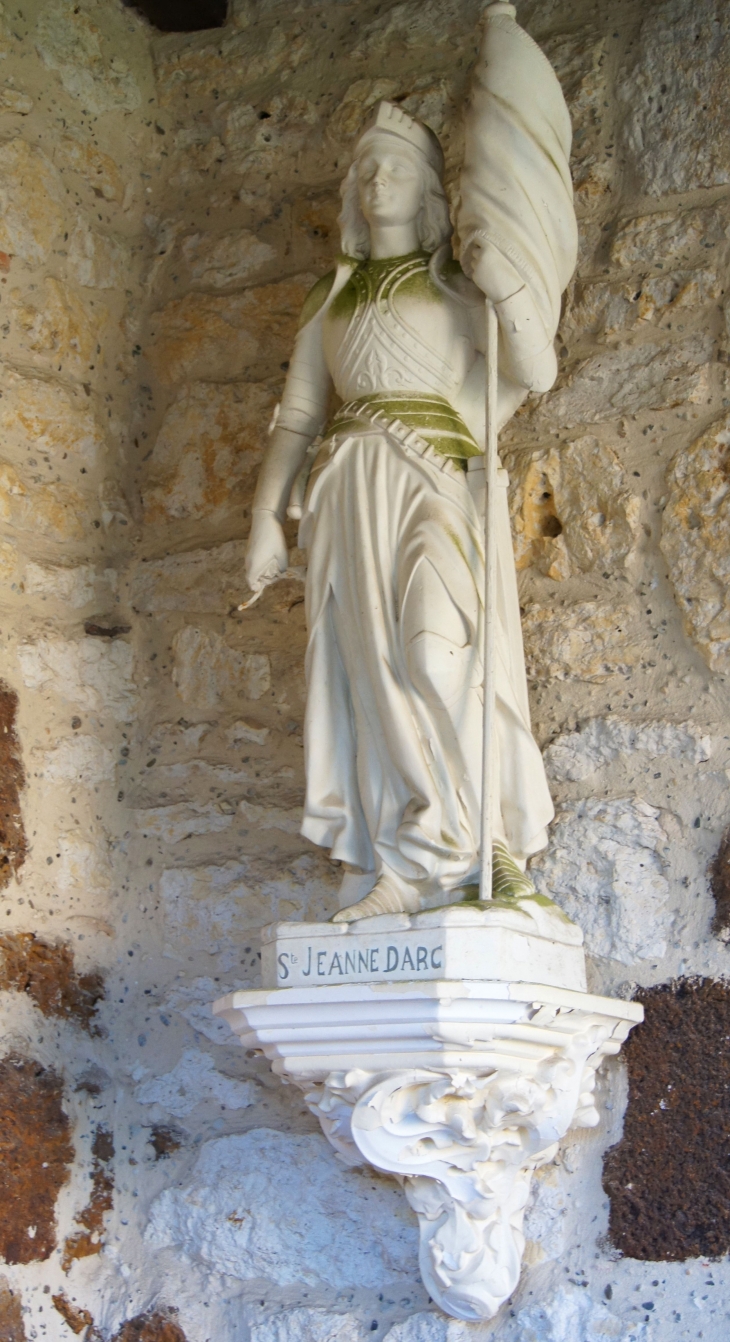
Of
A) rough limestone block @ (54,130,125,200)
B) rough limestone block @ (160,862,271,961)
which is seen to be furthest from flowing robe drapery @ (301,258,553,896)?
rough limestone block @ (54,130,125,200)

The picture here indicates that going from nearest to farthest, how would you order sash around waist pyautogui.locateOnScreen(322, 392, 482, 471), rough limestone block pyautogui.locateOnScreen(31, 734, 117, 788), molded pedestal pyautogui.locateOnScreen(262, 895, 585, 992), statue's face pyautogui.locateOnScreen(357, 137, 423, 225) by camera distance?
molded pedestal pyautogui.locateOnScreen(262, 895, 585, 992)
sash around waist pyautogui.locateOnScreen(322, 392, 482, 471)
statue's face pyautogui.locateOnScreen(357, 137, 423, 225)
rough limestone block pyautogui.locateOnScreen(31, 734, 117, 788)

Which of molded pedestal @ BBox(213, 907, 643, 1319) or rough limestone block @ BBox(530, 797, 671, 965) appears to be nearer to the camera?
molded pedestal @ BBox(213, 907, 643, 1319)

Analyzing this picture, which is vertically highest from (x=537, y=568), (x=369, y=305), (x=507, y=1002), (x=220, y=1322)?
(x=369, y=305)

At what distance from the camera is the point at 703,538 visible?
2295 mm

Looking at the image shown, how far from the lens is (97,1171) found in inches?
94.9

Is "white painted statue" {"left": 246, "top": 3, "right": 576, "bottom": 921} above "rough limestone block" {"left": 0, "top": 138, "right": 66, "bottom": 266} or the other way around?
the other way around

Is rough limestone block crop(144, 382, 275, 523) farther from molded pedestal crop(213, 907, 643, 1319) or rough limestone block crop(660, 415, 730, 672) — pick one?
molded pedestal crop(213, 907, 643, 1319)

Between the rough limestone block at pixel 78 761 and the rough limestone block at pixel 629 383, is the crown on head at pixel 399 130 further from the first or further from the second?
the rough limestone block at pixel 78 761

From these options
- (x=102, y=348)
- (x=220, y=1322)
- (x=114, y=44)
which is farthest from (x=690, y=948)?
(x=114, y=44)

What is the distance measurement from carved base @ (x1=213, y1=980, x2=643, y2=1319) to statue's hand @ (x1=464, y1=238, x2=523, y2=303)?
0.87m

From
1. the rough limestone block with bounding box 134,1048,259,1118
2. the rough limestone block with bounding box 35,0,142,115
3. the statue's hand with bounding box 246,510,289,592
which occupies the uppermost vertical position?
the rough limestone block with bounding box 35,0,142,115

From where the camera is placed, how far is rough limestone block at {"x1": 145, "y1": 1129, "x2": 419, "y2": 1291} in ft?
7.24

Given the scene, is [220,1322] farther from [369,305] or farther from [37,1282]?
[369,305]

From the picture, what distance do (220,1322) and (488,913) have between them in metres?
0.82
